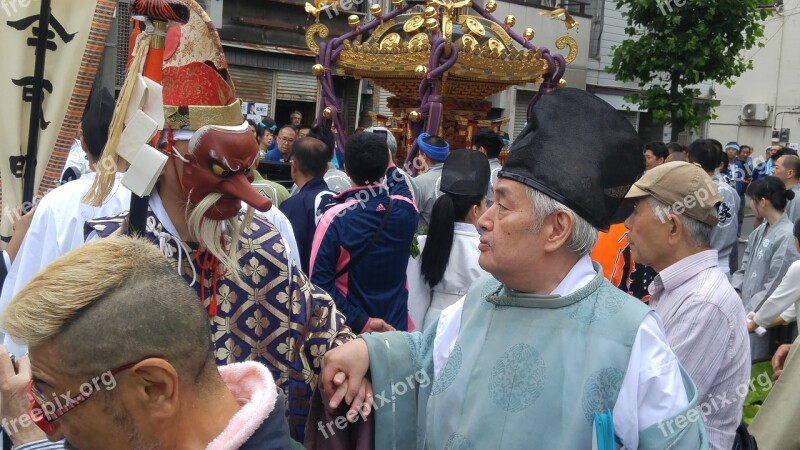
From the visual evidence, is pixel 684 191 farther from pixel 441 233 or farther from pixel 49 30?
pixel 49 30

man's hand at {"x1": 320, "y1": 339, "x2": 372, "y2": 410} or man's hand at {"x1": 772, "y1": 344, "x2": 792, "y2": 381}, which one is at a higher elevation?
man's hand at {"x1": 320, "y1": 339, "x2": 372, "y2": 410}

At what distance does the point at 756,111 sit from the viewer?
25.5m

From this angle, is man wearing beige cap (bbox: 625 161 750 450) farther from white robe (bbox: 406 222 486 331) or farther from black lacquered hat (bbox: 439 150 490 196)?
black lacquered hat (bbox: 439 150 490 196)

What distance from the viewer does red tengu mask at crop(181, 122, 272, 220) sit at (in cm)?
235

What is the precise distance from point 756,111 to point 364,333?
25749mm

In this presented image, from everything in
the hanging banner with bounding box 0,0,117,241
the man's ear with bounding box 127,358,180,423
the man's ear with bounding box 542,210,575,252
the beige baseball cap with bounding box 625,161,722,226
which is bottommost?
the man's ear with bounding box 127,358,180,423

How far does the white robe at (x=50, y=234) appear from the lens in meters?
2.71

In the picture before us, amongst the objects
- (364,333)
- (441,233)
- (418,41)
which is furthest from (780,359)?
(418,41)

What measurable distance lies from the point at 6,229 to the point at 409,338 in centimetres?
157

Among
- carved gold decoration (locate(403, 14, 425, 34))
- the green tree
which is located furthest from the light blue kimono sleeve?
the green tree

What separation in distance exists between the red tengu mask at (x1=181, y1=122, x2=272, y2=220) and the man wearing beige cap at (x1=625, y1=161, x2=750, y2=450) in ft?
4.81

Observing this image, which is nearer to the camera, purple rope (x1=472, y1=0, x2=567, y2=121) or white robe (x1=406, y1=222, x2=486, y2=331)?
white robe (x1=406, y1=222, x2=486, y2=331)

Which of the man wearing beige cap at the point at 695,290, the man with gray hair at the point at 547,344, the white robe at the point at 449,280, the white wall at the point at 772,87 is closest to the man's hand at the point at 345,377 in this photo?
the man with gray hair at the point at 547,344

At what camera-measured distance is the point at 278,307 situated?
99.4 inches
